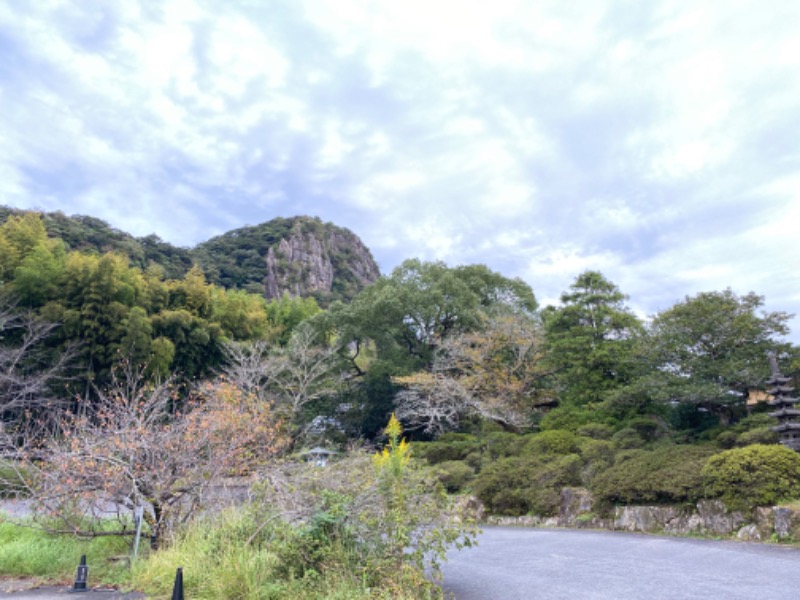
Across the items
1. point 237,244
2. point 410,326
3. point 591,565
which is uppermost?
point 237,244

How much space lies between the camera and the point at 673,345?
392 inches

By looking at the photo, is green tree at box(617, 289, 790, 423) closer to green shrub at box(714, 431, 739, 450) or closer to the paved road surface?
green shrub at box(714, 431, 739, 450)

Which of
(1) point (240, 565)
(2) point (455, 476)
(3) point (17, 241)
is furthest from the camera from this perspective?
(3) point (17, 241)

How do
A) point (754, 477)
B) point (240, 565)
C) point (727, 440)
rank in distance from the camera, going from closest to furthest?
point (240, 565), point (754, 477), point (727, 440)

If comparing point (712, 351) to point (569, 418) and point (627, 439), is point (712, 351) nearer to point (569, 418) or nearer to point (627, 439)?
point (627, 439)

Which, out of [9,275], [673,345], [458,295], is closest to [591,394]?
[673,345]

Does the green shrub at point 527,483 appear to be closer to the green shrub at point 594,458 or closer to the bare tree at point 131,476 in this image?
the green shrub at point 594,458

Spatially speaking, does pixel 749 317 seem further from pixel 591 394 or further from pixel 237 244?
pixel 237 244

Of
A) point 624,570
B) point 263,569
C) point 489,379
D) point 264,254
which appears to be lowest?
point 624,570

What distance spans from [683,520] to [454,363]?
9.77 meters

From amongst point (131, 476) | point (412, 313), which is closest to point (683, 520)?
point (131, 476)

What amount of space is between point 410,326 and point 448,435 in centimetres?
517

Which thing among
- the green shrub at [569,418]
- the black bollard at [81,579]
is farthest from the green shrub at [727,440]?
the black bollard at [81,579]

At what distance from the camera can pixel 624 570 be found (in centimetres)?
534
